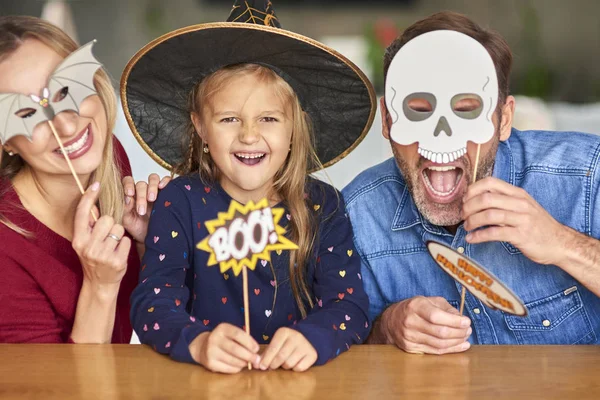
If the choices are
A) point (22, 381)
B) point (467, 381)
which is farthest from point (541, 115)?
point (22, 381)

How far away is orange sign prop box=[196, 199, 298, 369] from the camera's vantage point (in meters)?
1.29

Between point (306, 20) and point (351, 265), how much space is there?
3.48 m

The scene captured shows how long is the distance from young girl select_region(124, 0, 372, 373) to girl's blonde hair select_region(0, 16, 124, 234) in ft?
0.35

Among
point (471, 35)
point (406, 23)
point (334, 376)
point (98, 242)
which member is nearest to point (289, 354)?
point (334, 376)

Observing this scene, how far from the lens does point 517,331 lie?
1633 millimetres

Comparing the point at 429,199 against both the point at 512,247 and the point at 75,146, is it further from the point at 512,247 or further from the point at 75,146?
the point at 75,146

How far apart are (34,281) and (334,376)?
70cm

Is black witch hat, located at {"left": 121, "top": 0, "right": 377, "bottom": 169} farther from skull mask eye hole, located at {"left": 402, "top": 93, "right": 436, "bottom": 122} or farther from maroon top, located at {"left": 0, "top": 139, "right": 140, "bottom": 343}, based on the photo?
maroon top, located at {"left": 0, "top": 139, "right": 140, "bottom": 343}

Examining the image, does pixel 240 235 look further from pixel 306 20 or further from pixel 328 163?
pixel 306 20

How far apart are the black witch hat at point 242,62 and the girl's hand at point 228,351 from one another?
576mm

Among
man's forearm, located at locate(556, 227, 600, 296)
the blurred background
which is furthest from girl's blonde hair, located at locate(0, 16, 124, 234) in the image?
the blurred background

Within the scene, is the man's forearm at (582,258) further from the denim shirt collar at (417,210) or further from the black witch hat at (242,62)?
the black witch hat at (242,62)

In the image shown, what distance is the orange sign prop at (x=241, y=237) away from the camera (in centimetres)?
129

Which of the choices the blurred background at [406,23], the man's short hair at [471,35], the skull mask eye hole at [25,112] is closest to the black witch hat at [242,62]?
the man's short hair at [471,35]
